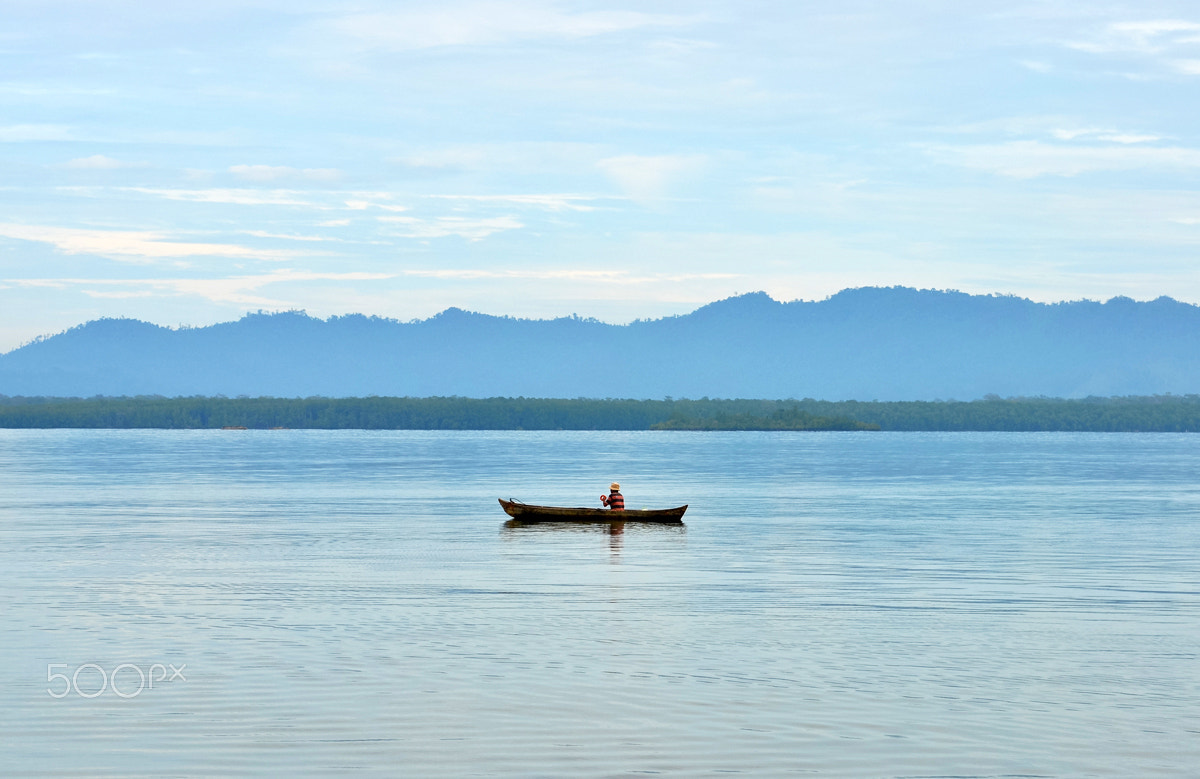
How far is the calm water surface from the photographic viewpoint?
17.0 m

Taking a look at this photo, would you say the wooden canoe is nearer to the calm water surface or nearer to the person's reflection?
the person's reflection

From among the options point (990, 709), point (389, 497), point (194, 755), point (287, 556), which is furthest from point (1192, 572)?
→ point (389, 497)

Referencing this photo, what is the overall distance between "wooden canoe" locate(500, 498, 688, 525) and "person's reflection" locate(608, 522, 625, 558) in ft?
1.78

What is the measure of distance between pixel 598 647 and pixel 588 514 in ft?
91.8

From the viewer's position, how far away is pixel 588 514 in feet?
171

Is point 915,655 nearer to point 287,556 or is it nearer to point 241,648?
point 241,648

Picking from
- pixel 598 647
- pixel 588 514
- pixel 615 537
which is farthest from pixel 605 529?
pixel 598 647

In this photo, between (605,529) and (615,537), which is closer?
(615,537)

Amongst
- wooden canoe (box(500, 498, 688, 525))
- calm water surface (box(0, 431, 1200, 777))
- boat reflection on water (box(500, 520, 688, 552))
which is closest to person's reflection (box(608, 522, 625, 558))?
boat reflection on water (box(500, 520, 688, 552))

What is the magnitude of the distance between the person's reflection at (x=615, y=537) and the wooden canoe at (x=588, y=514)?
1.78 feet

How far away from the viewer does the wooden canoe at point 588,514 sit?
51.5 metres

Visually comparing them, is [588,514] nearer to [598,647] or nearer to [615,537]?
[615,537]

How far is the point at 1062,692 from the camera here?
20.4 m

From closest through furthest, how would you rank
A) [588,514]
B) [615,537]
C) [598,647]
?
[598,647] → [615,537] → [588,514]
